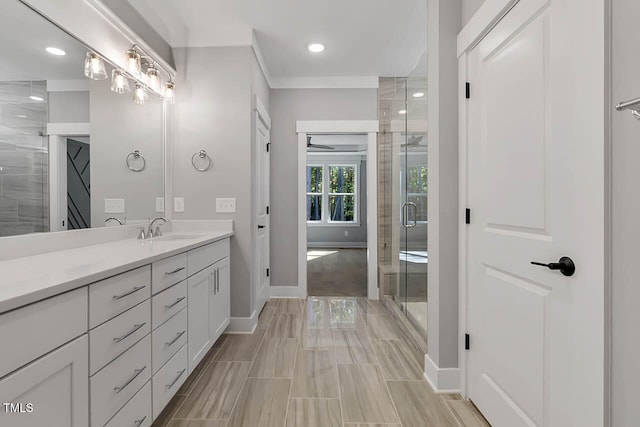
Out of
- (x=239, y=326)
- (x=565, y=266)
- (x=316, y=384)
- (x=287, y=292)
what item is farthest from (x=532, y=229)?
(x=287, y=292)

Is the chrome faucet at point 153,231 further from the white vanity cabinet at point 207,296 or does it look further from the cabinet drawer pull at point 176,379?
the cabinet drawer pull at point 176,379

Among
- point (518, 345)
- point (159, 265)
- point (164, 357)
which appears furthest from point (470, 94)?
point (164, 357)

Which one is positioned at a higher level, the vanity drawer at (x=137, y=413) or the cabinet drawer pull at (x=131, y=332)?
the cabinet drawer pull at (x=131, y=332)

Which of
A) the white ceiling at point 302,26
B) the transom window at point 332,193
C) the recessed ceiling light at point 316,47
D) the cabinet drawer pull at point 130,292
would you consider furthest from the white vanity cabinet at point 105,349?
the transom window at point 332,193

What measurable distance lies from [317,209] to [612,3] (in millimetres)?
7808

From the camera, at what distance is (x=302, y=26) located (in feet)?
8.79

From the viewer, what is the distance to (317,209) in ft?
28.3

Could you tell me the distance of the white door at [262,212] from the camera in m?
3.04

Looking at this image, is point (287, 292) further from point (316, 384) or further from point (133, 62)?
point (133, 62)

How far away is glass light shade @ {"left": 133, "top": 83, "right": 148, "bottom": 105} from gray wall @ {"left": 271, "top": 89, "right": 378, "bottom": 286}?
5.19ft

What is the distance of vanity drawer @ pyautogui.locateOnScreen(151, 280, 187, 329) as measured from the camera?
1.44m

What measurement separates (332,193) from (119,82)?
22.4ft
